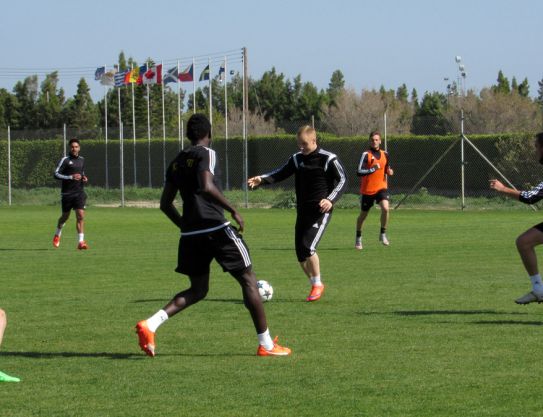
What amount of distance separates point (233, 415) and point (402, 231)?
1831 cm

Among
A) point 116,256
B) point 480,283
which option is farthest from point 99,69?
point 480,283

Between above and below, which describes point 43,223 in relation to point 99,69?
below

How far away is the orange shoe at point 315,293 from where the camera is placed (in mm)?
12406

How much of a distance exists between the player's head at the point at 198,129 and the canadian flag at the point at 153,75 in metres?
48.1

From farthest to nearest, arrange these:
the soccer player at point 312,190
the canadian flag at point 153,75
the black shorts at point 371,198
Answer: the canadian flag at point 153,75
the black shorts at point 371,198
the soccer player at point 312,190

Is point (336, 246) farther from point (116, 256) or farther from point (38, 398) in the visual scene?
point (38, 398)

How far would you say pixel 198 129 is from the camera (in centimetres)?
881

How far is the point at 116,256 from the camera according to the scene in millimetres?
19094

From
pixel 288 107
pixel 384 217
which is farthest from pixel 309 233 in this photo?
pixel 288 107

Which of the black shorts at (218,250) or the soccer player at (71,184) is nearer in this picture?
the black shorts at (218,250)

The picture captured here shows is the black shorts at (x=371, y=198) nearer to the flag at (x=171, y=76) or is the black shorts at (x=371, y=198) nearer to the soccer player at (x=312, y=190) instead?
the soccer player at (x=312, y=190)

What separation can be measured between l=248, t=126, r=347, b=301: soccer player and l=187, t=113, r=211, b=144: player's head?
11.6 feet

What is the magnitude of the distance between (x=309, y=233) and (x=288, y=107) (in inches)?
3318

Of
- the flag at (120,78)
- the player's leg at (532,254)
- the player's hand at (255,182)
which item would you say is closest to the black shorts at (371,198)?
the player's hand at (255,182)
